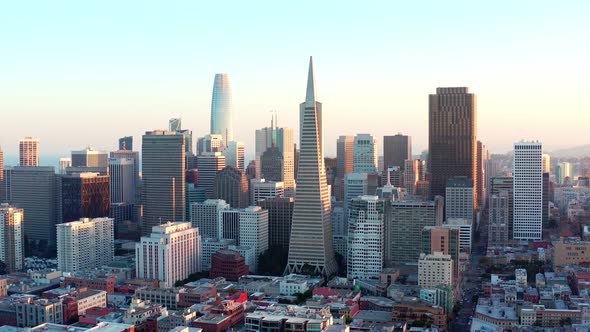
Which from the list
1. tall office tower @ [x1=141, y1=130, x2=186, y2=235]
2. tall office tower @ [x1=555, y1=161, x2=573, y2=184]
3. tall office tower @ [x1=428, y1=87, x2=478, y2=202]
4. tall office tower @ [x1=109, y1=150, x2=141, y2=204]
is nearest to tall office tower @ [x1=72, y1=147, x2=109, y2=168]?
tall office tower @ [x1=109, y1=150, x2=141, y2=204]

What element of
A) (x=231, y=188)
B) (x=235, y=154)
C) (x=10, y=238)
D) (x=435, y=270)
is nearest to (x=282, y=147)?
(x=235, y=154)

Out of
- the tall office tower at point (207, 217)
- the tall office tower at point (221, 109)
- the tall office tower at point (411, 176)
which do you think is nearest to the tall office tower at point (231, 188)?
the tall office tower at point (207, 217)

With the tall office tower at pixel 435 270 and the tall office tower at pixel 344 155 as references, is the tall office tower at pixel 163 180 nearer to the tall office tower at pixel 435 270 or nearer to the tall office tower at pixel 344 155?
the tall office tower at pixel 435 270

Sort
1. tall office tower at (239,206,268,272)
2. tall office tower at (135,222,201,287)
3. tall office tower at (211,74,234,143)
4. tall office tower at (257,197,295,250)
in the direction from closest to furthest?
tall office tower at (135,222,201,287)
tall office tower at (239,206,268,272)
tall office tower at (257,197,295,250)
tall office tower at (211,74,234,143)

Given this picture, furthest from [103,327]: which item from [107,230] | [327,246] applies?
[107,230]

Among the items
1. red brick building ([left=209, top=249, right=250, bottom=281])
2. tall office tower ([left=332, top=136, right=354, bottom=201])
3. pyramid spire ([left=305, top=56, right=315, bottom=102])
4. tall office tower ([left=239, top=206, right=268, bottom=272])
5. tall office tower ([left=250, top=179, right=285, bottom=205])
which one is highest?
pyramid spire ([left=305, top=56, right=315, bottom=102])

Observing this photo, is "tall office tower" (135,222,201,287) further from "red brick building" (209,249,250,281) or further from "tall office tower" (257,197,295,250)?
"tall office tower" (257,197,295,250)
